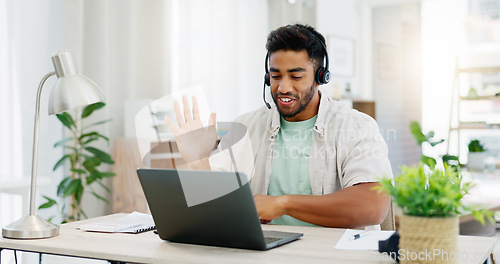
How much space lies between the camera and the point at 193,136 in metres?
1.72

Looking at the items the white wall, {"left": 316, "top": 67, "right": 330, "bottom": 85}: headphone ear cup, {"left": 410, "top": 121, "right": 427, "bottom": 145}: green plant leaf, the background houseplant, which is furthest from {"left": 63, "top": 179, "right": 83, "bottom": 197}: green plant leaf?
{"left": 410, "top": 121, "right": 427, "bottom": 145}: green plant leaf

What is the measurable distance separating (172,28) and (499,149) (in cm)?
372

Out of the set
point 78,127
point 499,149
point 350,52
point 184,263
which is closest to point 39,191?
point 78,127

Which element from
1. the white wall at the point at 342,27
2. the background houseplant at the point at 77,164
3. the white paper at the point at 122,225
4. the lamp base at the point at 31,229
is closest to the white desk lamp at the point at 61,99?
the lamp base at the point at 31,229

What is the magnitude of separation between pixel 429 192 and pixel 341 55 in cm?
486

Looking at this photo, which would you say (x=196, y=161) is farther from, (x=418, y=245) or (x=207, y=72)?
(x=207, y=72)

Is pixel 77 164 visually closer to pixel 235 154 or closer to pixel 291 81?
pixel 235 154

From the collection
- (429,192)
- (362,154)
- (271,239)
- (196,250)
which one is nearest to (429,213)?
(429,192)

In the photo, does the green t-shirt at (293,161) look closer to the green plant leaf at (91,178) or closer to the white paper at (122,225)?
the white paper at (122,225)

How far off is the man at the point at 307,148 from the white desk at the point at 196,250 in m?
0.20

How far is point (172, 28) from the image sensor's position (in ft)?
13.7

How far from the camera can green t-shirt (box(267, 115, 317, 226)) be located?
1962 millimetres

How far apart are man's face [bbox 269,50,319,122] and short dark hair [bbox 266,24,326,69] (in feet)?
0.06

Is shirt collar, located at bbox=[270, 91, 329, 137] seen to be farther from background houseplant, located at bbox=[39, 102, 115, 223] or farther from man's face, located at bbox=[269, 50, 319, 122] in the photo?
background houseplant, located at bbox=[39, 102, 115, 223]
